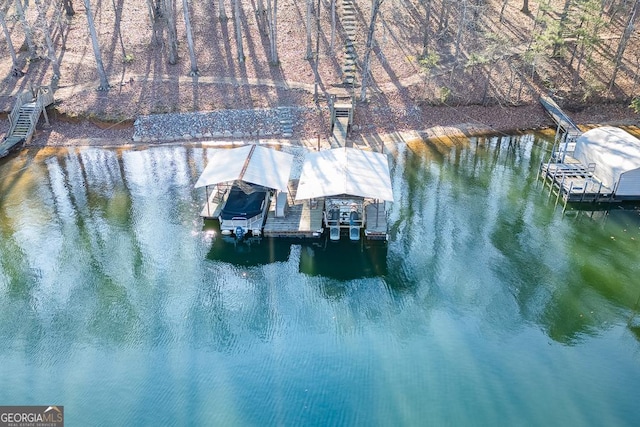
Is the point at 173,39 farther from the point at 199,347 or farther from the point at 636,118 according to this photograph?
the point at 636,118

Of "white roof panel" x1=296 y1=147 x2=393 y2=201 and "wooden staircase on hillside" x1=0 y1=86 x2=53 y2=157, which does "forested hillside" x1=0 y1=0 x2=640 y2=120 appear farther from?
"white roof panel" x1=296 y1=147 x2=393 y2=201

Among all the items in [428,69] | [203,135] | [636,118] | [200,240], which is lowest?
[200,240]

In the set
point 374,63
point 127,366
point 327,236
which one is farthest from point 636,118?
point 127,366

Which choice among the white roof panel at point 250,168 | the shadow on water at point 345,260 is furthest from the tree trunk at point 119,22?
the shadow on water at point 345,260

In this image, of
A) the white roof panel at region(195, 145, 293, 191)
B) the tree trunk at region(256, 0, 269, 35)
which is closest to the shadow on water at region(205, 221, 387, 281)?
the white roof panel at region(195, 145, 293, 191)

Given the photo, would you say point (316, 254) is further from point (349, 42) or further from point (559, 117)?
point (349, 42)

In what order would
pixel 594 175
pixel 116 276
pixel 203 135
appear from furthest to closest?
pixel 203 135 → pixel 594 175 → pixel 116 276
